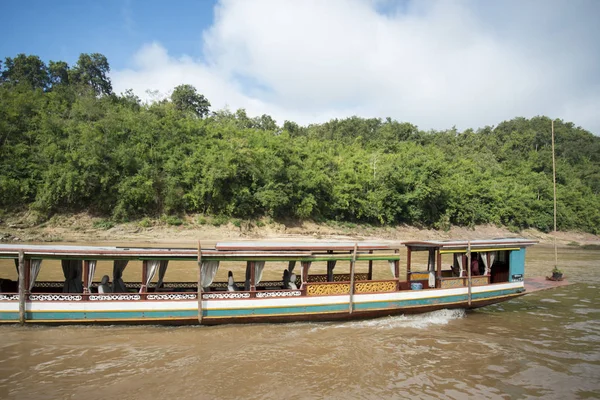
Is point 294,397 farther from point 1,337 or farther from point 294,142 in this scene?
point 294,142

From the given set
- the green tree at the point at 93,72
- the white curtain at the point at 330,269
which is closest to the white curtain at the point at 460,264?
the white curtain at the point at 330,269

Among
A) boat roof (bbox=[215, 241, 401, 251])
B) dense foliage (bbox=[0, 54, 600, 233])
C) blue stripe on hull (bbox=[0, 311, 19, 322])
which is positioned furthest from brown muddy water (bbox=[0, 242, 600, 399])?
dense foliage (bbox=[0, 54, 600, 233])

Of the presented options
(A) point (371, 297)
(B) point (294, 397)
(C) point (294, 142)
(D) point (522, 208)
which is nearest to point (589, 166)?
(D) point (522, 208)

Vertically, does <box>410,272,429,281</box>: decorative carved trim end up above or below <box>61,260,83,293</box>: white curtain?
below

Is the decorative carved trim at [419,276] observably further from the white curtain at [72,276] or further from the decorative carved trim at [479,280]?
the white curtain at [72,276]

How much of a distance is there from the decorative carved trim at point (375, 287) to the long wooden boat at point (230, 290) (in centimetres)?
3

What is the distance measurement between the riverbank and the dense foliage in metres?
1.09

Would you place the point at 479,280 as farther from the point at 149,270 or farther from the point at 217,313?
the point at 149,270

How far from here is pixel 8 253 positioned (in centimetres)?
892

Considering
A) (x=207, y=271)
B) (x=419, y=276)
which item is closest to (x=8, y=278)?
(x=207, y=271)

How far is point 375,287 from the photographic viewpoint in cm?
1105

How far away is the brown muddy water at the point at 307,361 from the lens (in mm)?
7086

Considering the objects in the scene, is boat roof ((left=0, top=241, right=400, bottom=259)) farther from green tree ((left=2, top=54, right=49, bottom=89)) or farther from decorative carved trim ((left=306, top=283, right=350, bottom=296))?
green tree ((left=2, top=54, right=49, bottom=89))

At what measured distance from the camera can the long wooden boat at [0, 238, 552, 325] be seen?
9.11 m
